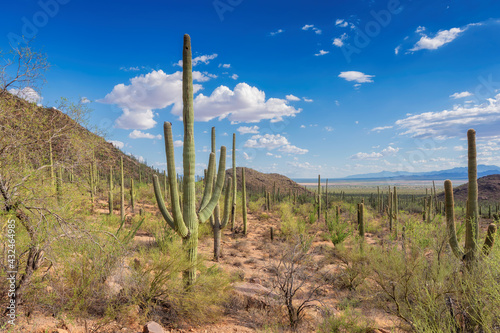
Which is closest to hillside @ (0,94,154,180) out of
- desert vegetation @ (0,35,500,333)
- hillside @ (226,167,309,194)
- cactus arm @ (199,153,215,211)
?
desert vegetation @ (0,35,500,333)

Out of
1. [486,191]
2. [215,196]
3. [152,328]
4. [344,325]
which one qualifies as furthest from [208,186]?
[486,191]

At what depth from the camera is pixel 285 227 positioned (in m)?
17.2

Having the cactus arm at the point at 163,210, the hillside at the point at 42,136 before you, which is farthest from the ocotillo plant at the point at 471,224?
the hillside at the point at 42,136

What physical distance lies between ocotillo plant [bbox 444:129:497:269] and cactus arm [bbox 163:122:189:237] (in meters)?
6.89

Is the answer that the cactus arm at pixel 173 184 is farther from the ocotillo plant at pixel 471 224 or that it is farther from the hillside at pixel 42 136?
the ocotillo plant at pixel 471 224

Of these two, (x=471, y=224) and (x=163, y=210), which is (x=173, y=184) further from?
(x=471, y=224)

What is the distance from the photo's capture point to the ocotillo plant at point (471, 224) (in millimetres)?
6840

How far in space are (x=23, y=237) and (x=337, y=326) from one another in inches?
267

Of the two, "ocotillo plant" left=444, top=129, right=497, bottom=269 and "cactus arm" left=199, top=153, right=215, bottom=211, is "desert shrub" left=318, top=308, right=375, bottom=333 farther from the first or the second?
"cactus arm" left=199, top=153, right=215, bottom=211

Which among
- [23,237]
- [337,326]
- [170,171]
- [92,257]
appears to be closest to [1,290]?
[23,237]

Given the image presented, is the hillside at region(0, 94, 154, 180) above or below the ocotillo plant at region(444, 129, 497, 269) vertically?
above

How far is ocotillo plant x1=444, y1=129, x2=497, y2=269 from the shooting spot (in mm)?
6840

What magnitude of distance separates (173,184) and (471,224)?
7.60 m

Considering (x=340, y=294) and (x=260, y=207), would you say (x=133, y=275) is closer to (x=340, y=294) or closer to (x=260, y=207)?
(x=340, y=294)
